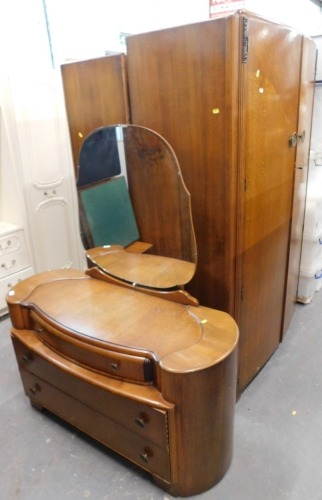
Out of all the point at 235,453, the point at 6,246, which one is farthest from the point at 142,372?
the point at 6,246

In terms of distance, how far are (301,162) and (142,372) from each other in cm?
151

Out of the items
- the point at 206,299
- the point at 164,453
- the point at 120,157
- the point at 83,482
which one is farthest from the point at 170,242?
the point at 83,482

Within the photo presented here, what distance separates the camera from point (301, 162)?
2057mm

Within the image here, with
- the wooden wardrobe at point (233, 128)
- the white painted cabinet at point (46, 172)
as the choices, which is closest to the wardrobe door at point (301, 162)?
the wooden wardrobe at point (233, 128)

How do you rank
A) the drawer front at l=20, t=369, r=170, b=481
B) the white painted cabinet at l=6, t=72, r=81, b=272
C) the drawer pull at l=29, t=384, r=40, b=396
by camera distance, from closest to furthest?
the drawer front at l=20, t=369, r=170, b=481 < the drawer pull at l=29, t=384, r=40, b=396 < the white painted cabinet at l=6, t=72, r=81, b=272

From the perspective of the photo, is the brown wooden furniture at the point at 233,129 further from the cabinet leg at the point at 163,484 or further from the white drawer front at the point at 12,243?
the white drawer front at the point at 12,243

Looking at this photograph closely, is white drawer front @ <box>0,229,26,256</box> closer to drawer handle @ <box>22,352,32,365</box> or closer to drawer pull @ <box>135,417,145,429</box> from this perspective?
drawer handle @ <box>22,352,32,365</box>

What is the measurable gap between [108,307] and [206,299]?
463 millimetres

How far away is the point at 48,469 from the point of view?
60.0 inches

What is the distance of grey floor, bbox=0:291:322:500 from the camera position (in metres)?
1.41

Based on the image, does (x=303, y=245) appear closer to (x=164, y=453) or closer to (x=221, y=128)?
(x=221, y=128)

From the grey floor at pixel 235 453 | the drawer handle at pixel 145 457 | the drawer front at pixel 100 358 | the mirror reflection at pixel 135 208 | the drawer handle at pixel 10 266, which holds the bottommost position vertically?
the grey floor at pixel 235 453

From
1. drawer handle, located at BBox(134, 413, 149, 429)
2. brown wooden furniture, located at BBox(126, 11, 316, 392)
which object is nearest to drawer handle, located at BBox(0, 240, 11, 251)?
brown wooden furniture, located at BBox(126, 11, 316, 392)

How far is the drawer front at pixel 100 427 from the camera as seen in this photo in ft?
4.41
